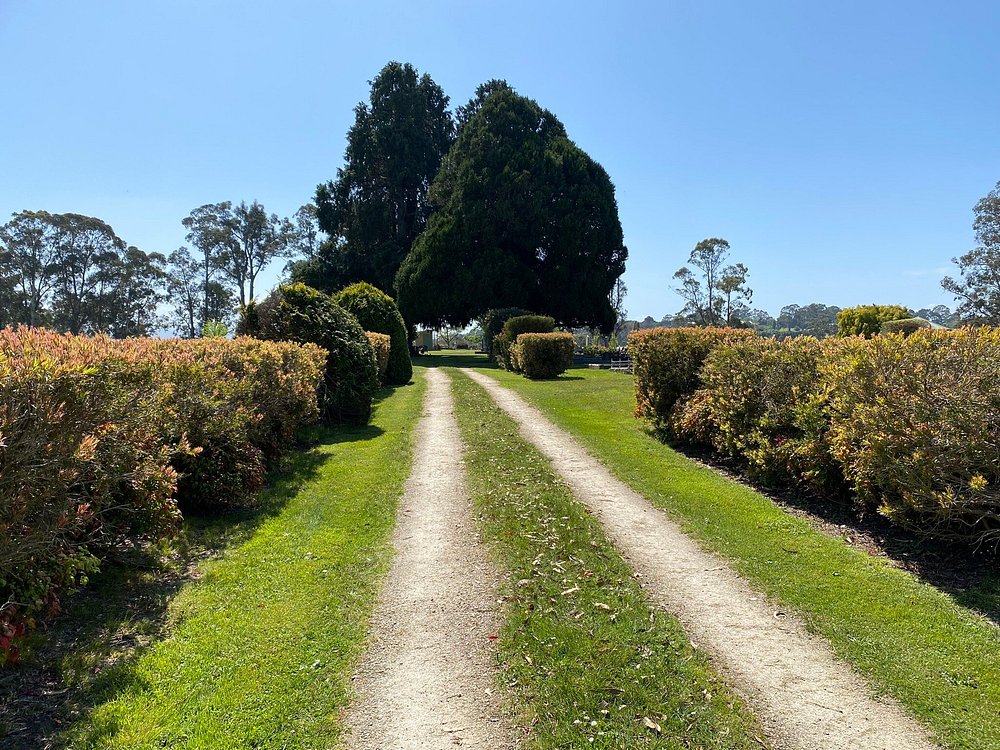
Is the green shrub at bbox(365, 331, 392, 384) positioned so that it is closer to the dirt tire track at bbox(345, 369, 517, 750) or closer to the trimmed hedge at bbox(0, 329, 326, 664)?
the trimmed hedge at bbox(0, 329, 326, 664)

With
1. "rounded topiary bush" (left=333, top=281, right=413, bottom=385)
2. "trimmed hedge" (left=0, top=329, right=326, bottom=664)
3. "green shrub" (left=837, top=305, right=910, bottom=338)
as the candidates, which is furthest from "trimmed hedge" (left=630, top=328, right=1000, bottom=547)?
"green shrub" (left=837, top=305, right=910, bottom=338)

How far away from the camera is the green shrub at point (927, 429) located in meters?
4.36

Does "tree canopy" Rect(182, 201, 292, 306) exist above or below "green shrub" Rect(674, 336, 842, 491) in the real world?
above

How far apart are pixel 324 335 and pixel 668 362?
23.4 feet

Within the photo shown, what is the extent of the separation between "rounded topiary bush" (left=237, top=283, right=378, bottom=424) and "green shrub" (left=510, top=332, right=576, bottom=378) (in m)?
9.93

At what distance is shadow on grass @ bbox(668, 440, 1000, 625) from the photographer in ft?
13.7

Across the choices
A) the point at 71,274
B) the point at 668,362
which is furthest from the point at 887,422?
the point at 71,274

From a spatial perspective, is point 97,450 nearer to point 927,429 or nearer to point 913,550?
point 927,429

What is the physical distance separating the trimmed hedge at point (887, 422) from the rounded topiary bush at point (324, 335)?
7588 millimetres

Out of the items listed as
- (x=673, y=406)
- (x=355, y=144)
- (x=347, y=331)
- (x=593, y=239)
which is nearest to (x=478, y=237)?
(x=593, y=239)

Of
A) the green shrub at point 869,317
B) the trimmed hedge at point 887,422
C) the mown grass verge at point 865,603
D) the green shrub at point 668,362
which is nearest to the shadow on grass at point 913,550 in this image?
the mown grass verge at point 865,603

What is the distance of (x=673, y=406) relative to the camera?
1012 centimetres

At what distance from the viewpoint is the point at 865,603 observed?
4.01m

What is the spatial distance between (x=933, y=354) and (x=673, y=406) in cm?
528
